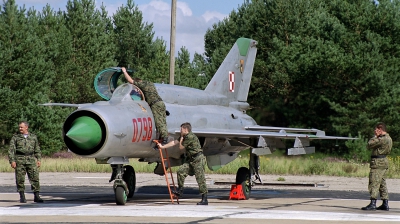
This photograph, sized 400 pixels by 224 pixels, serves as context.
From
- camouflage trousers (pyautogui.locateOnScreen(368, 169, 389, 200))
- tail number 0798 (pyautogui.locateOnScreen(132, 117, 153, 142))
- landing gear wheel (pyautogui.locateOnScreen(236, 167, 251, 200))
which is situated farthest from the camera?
Answer: landing gear wheel (pyautogui.locateOnScreen(236, 167, 251, 200))

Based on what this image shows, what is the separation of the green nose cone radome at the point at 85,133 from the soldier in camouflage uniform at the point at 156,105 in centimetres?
190

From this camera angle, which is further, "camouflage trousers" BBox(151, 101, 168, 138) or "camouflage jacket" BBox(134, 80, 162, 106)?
"camouflage jacket" BBox(134, 80, 162, 106)

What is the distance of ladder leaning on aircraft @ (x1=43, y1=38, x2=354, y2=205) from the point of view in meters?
13.9

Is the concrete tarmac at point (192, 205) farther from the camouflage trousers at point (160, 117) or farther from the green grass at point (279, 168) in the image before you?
the green grass at point (279, 168)

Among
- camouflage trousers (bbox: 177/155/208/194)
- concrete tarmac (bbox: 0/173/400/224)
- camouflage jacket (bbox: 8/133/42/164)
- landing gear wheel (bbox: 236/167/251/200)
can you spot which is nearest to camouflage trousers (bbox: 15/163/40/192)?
camouflage jacket (bbox: 8/133/42/164)

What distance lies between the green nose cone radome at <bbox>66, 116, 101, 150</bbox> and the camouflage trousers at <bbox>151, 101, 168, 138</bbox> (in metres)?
1.89

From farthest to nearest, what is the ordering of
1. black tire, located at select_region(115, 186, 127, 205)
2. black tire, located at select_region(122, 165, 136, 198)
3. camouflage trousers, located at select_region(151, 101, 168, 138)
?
black tire, located at select_region(122, 165, 136, 198), camouflage trousers, located at select_region(151, 101, 168, 138), black tire, located at select_region(115, 186, 127, 205)

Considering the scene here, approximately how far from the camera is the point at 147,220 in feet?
38.4

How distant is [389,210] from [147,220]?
5.42 meters

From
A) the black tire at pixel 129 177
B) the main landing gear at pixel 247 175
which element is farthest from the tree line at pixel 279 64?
the black tire at pixel 129 177

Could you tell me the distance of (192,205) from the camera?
14.9 m

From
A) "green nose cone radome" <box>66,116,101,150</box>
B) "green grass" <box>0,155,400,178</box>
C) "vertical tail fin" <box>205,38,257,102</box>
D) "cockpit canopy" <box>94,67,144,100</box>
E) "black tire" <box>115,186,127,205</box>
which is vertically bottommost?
"black tire" <box>115,186,127,205</box>

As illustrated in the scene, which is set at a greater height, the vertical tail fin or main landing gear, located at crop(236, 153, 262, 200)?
the vertical tail fin

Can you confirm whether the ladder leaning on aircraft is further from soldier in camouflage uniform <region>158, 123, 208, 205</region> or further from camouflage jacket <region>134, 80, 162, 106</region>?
soldier in camouflage uniform <region>158, 123, 208, 205</region>
